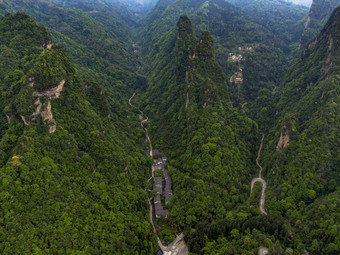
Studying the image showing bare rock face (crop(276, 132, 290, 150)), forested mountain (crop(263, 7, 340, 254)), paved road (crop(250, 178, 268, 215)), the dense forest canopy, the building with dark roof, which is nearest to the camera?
the dense forest canopy

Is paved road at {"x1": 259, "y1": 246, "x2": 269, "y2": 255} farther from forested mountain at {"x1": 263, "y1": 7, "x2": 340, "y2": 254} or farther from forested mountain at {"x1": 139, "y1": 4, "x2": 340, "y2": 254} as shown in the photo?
forested mountain at {"x1": 263, "y1": 7, "x2": 340, "y2": 254}

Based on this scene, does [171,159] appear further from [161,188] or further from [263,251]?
[263,251]

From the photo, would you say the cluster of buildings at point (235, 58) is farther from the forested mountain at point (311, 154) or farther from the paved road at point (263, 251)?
the paved road at point (263, 251)

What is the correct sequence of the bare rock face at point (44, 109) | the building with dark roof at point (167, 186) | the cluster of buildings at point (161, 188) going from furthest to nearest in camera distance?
the building with dark roof at point (167, 186)
the cluster of buildings at point (161, 188)
the bare rock face at point (44, 109)

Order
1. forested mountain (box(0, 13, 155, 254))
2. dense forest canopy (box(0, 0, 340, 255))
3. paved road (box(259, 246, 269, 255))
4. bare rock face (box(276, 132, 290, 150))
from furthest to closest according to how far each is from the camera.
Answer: bare rock face (box(276, 132, 290, 150)), dense forest canopy (box(0, 0, 340, 255)), paved road (box(259, 246, 269, 255)), forested mountain (box(0, 13, 155, 254))

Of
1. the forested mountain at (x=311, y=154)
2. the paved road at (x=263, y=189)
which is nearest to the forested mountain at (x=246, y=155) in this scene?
the forested mountain at (x=311, y=154)

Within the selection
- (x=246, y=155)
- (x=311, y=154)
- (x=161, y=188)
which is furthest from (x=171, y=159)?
(x=311, y=154)

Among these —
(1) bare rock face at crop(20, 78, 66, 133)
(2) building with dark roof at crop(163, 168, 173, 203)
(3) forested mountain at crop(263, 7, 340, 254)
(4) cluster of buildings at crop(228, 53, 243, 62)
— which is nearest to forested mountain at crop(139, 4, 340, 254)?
(3) forested mountain at crop(263, 7, 340, 254)
